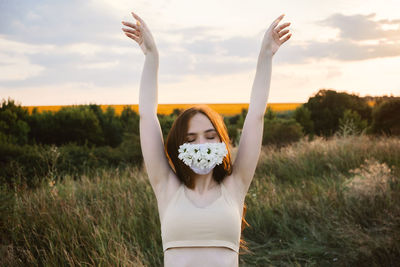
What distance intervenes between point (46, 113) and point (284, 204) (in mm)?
14004

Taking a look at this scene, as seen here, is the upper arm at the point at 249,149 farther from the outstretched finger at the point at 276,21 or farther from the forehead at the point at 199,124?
the outstretched finger at the point at 276,21

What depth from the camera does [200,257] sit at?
6.84 ft

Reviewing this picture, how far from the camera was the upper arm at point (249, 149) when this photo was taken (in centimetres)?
230

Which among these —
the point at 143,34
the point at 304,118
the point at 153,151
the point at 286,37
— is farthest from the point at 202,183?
the point at 304,118

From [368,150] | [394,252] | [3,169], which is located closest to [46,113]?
[3,169]

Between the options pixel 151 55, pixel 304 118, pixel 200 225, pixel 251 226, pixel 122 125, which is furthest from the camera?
pixel 304 118

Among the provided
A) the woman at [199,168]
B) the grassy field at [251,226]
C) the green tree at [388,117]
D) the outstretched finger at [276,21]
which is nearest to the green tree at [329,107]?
the green tree at [388,117]

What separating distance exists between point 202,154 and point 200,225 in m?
0.38

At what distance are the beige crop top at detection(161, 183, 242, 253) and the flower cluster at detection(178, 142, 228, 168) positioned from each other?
22 cm

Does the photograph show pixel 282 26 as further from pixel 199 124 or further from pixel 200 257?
Result: pixel 200 257

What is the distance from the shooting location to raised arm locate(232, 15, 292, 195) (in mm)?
2303

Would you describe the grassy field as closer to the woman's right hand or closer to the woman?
the woman

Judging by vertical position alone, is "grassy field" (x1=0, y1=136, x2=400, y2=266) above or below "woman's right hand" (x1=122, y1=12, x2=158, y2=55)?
below

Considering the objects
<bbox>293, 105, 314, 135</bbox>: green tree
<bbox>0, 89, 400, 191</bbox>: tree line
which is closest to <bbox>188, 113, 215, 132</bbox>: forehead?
<bbox>0, 89, 400, 191</bbox>: tree line
